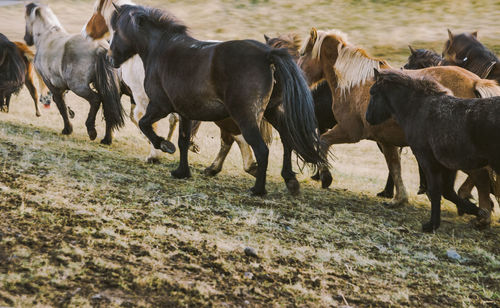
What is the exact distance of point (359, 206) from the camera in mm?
6973

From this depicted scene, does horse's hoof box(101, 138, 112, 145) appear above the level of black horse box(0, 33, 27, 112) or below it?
below

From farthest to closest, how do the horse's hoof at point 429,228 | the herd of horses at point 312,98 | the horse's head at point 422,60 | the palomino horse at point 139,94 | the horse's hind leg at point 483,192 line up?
1. the horse's head at point 422,60
2. the palomino horse at point 139,94
3. the horse's hind leg at point 483,192
4. the horse's hoof at point 429,228
5. the herd of horses at point 312,98

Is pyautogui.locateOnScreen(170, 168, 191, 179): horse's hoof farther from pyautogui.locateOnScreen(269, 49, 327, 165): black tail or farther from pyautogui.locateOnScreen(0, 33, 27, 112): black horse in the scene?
pyautogui.locateOnScreen(0, 33, 27, 112): black horse

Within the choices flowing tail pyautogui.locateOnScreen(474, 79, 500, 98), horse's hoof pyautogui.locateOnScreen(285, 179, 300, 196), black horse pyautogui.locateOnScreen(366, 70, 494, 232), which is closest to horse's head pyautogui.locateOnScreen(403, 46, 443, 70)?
flowing tail pyautogui.locateOnScreen(474, 79, 500, 98)

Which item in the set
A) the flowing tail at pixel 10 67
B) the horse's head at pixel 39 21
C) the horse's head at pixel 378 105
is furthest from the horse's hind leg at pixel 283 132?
the flowing tail at pixel 10 67

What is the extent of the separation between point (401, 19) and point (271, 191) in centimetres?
3713

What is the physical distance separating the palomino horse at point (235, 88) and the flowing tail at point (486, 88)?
2.09m

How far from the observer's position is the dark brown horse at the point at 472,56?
8150 mm

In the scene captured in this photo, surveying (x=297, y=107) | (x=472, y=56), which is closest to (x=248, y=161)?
(x=297, y=107)

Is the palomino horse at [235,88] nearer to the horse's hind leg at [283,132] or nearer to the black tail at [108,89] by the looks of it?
the horse's hind leg at [283,132]

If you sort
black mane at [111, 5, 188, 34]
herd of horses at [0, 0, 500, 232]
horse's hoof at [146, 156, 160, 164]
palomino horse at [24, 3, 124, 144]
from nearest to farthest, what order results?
1. herd of horses at [0, 0, 500, 232]
2. black mane at [111, 5, 188, 34]
3. horse's hoof at [146, 156, 160, 164]
4. palomino horse at [24, 3, 124, 144]

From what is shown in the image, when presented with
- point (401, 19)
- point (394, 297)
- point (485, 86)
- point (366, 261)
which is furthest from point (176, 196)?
→ point (401, 19)

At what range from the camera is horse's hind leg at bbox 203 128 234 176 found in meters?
7.72

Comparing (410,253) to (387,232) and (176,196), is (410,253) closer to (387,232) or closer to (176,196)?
(387,232)
